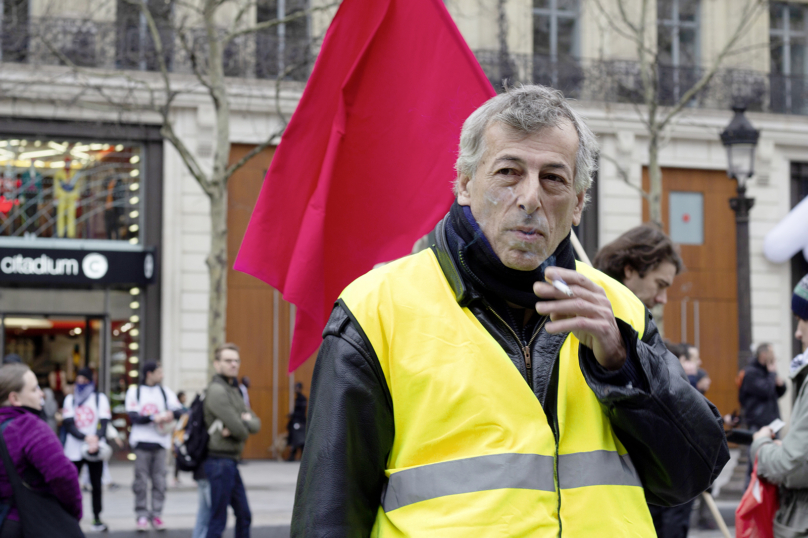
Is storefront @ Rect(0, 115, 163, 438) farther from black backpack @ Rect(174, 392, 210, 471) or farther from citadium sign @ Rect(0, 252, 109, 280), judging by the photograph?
black backpack @ Rect(174, 392, 210, 471)

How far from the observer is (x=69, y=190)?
18.2 meters

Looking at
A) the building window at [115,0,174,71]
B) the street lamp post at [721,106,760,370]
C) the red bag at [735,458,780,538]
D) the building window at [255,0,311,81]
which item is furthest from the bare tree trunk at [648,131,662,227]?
the red bag at [735,458,780,538]

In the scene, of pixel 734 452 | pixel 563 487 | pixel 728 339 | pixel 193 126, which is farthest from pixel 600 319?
pixel 728 339

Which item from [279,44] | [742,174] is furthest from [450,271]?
[279,44]

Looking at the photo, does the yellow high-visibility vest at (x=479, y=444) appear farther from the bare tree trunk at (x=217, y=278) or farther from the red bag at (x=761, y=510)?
the bare tree trunk at (x=217, y=278)

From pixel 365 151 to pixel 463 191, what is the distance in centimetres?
220

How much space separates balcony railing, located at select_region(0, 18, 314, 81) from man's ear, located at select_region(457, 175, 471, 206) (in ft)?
52.9

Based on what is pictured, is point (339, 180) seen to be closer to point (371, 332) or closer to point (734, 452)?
point (371, 332)

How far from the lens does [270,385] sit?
A: 18781 mm

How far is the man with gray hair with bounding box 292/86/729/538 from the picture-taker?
1.85 m

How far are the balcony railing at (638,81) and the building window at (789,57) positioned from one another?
0.02 m

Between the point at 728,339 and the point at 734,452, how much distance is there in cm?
467

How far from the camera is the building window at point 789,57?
883 inches

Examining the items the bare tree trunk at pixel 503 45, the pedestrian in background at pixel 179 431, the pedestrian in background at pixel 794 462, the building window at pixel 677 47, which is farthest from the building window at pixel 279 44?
the pedestrian in background at pixel 794 462
